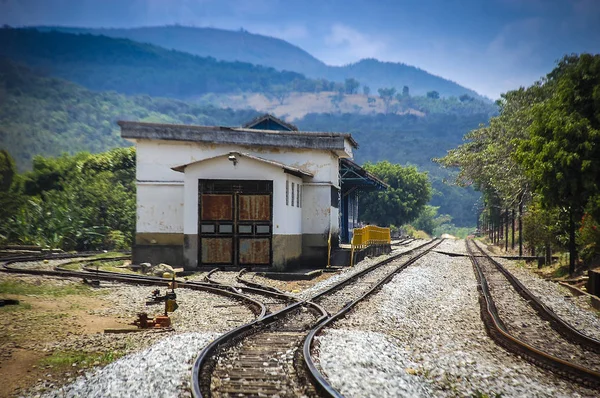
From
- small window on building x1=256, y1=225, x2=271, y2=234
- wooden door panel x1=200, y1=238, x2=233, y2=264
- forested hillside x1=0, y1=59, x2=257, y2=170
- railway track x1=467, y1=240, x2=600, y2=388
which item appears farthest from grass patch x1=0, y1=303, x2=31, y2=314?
forested hillside x1=0, y1=59, x2=257, y2=170

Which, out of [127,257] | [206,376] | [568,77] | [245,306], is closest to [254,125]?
[127,257]

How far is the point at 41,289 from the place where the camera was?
1712 centimetres

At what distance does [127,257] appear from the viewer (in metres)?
30.1

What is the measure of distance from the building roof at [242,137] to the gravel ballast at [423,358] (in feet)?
47.2

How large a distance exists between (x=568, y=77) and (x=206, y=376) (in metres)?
18.1

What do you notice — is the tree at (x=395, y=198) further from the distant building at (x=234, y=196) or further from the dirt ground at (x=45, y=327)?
the dirt ground at (x=45, y=327)

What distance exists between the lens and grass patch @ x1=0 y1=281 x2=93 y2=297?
16234 mm

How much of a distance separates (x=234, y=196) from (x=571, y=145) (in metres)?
11.5

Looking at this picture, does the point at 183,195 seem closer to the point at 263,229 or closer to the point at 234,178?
the point at 234,178

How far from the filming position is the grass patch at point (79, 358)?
863 centimetres

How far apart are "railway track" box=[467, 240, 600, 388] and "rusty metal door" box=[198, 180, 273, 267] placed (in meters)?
9.29

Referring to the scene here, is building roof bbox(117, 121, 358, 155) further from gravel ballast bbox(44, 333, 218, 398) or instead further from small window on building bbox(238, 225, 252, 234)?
gravel ballast bbox(44, 333, 218, 398)

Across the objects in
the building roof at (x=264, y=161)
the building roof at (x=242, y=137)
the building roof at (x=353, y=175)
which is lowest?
the building roof at (x=264, y=161)

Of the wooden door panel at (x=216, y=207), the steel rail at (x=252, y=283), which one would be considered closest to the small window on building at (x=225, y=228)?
the wooden door panel at (x=216, y=207)
